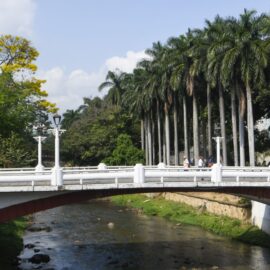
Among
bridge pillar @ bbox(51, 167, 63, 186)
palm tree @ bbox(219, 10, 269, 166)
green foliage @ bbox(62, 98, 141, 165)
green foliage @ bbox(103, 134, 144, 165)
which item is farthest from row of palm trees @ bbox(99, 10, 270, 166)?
bridge pillar @ bbox(51, 167, 63, 186)

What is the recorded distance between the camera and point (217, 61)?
60594mm

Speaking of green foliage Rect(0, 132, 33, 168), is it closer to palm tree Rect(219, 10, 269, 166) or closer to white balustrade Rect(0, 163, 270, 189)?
white balustrade Rect(0, 163, 270, 189)

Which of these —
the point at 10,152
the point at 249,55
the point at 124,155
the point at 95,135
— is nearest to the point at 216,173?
the point at 10,152

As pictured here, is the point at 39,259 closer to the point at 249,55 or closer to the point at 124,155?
the point at 249,55

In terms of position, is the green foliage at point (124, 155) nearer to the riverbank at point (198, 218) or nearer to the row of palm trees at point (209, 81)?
the row of palm trees at point (209, 81)

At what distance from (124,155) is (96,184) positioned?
57770 millimetres

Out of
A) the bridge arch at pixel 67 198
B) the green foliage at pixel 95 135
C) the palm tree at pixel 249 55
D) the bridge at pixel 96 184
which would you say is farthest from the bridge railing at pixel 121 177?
the green foliage at pixel 95 135

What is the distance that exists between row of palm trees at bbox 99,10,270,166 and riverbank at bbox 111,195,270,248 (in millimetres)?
7849

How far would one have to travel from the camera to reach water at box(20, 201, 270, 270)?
37438 millimetres

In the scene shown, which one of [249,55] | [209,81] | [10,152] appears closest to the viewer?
A: [10,152]

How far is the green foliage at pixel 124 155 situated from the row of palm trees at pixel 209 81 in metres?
2.45

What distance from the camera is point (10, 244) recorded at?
40750 millimetres

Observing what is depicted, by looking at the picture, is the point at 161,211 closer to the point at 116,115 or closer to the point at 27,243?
the point at 27,243

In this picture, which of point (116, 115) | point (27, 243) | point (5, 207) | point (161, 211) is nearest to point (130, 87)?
point (116, 115)
